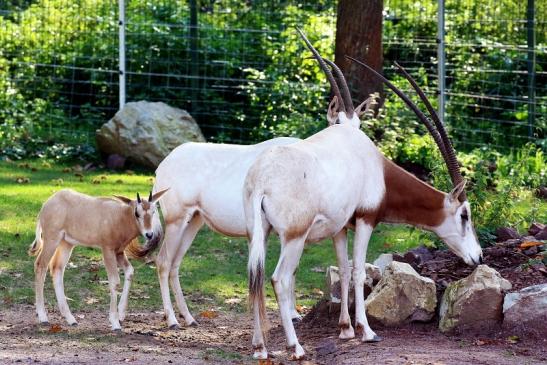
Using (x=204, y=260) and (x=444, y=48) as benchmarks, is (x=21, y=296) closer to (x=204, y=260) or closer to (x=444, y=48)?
(x=204, y=260)

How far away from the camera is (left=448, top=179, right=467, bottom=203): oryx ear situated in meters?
8.16

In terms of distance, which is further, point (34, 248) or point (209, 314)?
point (209, 314)

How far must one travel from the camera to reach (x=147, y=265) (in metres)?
10.5

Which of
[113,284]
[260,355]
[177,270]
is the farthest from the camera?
[177,270]

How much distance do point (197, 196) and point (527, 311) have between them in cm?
260

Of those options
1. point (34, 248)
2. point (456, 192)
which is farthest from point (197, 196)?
point (456, 192)

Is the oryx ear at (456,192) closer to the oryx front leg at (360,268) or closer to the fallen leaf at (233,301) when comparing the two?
the oryx front leg at (360,268)

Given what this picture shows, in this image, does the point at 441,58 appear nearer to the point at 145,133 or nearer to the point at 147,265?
the point at 145,133

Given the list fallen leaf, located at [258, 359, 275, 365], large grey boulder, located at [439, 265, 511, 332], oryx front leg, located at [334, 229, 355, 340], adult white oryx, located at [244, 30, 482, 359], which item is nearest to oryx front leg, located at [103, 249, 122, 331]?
adult white oryx, located at [244, 30, 482, 359]

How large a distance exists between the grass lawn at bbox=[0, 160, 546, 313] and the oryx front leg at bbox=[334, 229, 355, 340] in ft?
5.16

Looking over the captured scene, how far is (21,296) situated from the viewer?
30.2 feet

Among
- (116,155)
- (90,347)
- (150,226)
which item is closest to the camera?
(90,347)

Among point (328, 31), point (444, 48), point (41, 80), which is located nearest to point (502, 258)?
point (444, 48)

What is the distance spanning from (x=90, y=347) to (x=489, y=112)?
922 cm
